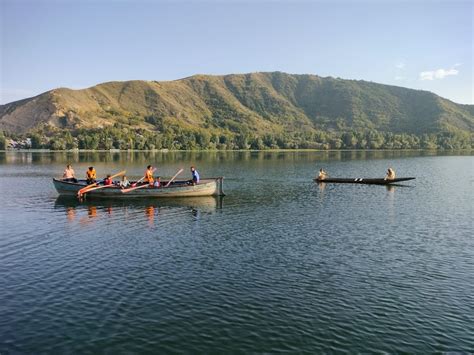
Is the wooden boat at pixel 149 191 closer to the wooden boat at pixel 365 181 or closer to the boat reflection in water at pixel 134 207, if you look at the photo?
the boat reflection in water at pixel 134 207

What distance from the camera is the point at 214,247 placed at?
29.7 meters

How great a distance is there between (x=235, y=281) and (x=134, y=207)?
26.8 metres

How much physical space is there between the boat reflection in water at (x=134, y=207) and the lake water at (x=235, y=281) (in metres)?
0.54

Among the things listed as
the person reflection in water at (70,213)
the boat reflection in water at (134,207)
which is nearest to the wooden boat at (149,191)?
the boat reflection in water at (134,207)

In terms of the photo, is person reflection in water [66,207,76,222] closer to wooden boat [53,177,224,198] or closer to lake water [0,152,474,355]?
lake water [0,152,474,355]

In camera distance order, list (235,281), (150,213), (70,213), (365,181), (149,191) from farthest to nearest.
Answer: (365,181) → (149,191) → (150,213) → (70,213) → (235,281)

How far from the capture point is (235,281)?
22.8m

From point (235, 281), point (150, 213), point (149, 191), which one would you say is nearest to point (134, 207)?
point (150, 213)

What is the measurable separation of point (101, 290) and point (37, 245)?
11.0m

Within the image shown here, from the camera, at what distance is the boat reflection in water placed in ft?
137

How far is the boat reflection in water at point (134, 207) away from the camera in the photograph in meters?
41.7

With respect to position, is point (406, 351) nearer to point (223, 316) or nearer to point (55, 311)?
point (223, 316)

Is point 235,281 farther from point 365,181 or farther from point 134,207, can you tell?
point 365,181

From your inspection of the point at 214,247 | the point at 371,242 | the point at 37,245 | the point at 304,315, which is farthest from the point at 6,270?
the point at 371,242
